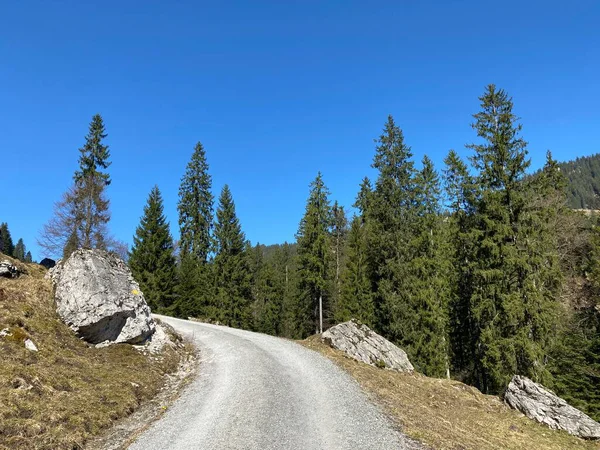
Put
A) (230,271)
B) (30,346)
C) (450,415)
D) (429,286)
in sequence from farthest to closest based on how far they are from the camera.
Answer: (230,271) → (429,286) → (450,415) → (30,346)

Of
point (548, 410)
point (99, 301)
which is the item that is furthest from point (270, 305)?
point (548, 410)

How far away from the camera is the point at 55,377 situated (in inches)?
355

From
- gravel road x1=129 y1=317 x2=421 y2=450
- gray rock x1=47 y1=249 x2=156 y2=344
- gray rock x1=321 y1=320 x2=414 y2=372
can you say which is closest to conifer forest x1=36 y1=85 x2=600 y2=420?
gray rock x1=321 y1=320 x2=414 y2=372

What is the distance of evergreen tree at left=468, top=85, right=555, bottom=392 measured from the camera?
18734mm

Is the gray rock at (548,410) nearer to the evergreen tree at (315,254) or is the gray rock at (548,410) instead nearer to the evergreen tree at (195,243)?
the evergreen tree at (315,254)

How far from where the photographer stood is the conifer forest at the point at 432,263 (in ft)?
64.0

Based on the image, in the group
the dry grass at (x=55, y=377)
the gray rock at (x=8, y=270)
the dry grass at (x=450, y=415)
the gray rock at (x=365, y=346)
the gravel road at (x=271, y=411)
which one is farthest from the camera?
the gray rock at (x=365, y=346)

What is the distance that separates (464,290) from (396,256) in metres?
6.89

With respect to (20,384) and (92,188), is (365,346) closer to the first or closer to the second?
(20,384)

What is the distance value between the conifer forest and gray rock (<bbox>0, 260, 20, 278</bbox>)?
17.2 m

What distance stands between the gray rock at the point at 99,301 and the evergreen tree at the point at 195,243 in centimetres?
2299

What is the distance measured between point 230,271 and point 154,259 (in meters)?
7.87

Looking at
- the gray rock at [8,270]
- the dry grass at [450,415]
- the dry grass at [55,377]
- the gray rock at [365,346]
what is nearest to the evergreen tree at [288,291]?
the gray rock at [365,346]

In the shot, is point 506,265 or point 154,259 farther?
point 154,259
